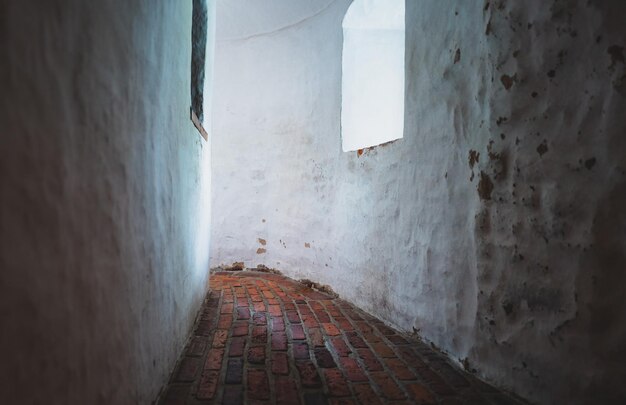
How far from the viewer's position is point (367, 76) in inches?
156

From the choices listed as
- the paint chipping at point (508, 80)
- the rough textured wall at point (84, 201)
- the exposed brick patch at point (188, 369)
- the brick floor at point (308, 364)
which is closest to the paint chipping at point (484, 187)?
the paint chipping at point (508, 80)

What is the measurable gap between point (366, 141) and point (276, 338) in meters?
2.36

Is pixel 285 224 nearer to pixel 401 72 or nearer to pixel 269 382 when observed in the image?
pixel 401 72

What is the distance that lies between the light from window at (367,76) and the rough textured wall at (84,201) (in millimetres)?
2360

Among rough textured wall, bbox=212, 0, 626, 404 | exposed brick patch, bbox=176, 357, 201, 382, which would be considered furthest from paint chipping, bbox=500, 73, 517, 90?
exposed brick patch, bbox=176, 357, 201, 382

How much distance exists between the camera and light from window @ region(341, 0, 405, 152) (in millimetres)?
3947

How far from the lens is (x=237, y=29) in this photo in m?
5.33

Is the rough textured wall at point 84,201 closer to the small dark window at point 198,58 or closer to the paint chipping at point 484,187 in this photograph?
the small dark window at point 198,58

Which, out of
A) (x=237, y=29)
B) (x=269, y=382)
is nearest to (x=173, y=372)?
(x=269, y=382)

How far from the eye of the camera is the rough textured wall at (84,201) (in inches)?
27.7

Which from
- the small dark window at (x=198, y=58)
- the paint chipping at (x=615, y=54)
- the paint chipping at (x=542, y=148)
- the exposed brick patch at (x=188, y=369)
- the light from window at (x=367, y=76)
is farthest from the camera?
the light from window at (x=367, y=76)

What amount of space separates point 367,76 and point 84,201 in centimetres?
353

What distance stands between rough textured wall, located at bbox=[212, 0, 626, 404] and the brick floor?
203mm

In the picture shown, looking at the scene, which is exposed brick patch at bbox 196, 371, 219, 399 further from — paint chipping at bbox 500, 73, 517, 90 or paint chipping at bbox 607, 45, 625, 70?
paint chipping at bbox 607, 45, 625, 70
